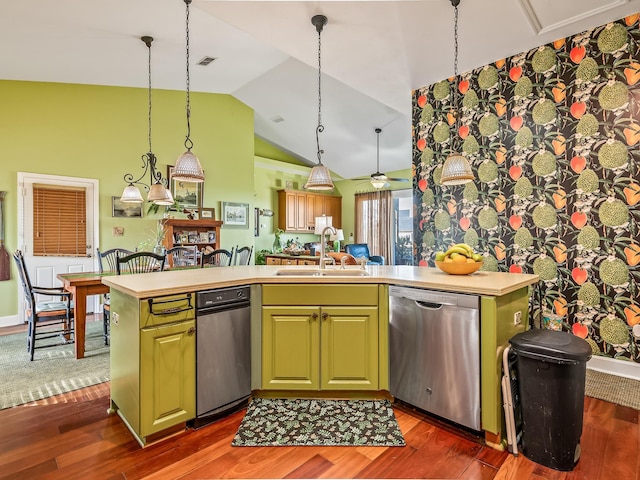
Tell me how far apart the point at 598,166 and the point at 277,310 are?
2.96 metres

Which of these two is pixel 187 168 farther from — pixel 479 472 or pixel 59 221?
pixel 59 221

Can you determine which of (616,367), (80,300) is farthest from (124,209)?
(616,367)

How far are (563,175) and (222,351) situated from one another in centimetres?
324

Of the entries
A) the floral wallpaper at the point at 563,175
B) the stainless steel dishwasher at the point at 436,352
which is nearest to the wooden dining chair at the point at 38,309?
the stainless steel dishwasher at the point at 436,352

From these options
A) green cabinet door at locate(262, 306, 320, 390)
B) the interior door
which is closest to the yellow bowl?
green cabinet door at locate(262, 306, 320, 390)

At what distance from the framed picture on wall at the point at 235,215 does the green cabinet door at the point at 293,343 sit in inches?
186

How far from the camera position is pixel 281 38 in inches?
137

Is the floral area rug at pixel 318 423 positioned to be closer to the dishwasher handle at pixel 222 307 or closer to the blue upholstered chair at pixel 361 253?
the dishwasher handle at pixel 222 307

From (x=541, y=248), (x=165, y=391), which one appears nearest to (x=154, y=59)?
(x=165, y=391)

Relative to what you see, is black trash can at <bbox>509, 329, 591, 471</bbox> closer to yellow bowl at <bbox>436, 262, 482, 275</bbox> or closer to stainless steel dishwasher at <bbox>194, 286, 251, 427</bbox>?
yellow bowl at <bbox>436, 262, 482, 275</bbox>

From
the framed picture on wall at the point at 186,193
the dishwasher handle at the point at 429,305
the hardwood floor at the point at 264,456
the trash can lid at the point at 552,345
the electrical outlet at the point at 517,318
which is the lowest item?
the hardwood floor at the point at 264,456

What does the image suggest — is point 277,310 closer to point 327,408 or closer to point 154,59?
point 327,408

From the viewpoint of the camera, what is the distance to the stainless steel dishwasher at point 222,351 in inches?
83.8

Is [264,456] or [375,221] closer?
[264,456]
